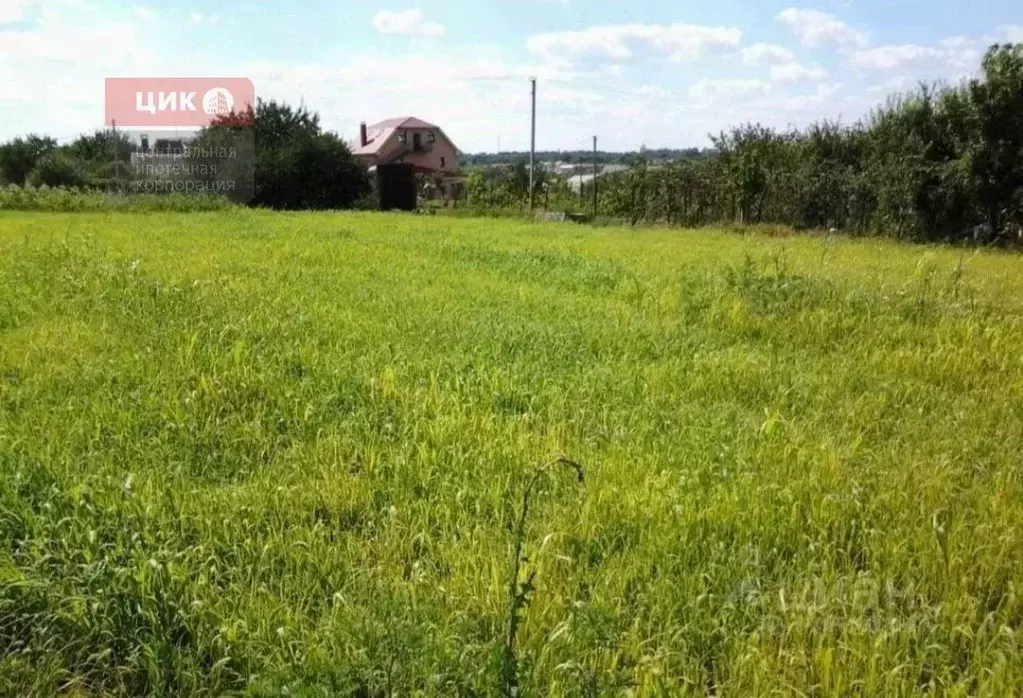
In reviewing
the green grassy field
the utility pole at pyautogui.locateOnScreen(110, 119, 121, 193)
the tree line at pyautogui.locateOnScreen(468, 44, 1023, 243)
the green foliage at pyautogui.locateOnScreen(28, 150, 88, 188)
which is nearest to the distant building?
the tree line at pyautogui.locateOnScreen(468, 44, 1023, 243)

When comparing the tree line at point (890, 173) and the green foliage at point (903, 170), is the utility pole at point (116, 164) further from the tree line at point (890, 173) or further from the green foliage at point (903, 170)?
the green foliage at point (903, 170)

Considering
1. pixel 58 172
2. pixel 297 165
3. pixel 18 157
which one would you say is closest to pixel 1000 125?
pixel 297 165

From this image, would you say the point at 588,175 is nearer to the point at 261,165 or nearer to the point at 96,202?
the point at 261,165

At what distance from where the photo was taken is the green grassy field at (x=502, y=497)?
205cm

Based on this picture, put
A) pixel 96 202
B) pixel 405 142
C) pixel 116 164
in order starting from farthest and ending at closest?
pixel 405 142 → pixel 116 164 → pixel 96 202

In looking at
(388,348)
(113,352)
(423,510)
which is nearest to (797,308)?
(388,348)

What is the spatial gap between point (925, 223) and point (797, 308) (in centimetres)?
971

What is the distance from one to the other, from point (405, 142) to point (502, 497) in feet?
135

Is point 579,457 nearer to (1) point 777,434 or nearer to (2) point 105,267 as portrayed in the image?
(1) point 777,434

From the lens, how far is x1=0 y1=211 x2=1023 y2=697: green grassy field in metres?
2.05

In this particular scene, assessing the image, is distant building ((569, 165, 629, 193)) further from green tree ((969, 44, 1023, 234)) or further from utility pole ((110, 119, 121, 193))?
utility pole ((110, 119, 121, 193))

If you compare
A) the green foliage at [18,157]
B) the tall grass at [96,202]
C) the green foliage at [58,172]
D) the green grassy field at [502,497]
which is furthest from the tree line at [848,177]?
the green foliage at [18,157]

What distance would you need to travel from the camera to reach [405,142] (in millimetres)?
42219

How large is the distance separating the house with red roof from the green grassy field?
36.6 meters
